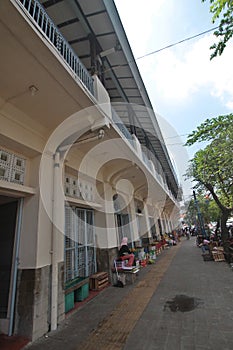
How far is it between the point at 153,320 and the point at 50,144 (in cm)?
411

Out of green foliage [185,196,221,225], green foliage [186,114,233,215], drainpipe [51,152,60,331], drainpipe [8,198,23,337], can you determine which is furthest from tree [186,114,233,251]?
drainpipe [8,198,23,337]

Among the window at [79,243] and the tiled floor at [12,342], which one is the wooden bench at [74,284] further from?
the tiled floor at [12,342]

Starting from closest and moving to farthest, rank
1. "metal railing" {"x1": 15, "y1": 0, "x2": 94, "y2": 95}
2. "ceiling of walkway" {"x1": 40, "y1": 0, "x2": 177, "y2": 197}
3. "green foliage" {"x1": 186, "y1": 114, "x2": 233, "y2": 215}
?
"metal railing" {"x1": 15, "y1": 0, "x2": 94, "y2": 95}, "ceiling of walkway" {"x1": 40, "y1": 0, "x2": 177, "y2": 197}, "green foliage" {"x1": 186, "y1": 114, "x2": 233, "y2": 215}

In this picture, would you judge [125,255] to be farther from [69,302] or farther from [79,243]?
[69,302]

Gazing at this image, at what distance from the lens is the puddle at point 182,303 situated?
3.91 metres

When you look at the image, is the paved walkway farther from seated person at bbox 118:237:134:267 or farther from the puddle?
seated person at bbox 118:237:134:267

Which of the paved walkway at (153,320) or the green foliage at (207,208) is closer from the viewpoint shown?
the paved walkway at (153,320)

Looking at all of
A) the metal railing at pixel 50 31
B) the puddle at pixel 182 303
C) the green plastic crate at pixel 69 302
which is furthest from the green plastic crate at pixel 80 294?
the metal railing at pixel 50 31

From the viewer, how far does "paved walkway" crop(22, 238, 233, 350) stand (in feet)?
9.25

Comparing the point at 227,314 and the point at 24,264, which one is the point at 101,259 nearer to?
the point at 24,264

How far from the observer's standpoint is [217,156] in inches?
332

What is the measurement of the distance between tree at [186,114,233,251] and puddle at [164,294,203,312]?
5540 millimetres

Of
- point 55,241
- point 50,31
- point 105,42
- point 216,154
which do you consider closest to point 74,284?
point 55,241

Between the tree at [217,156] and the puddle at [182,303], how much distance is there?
5.54 meters
